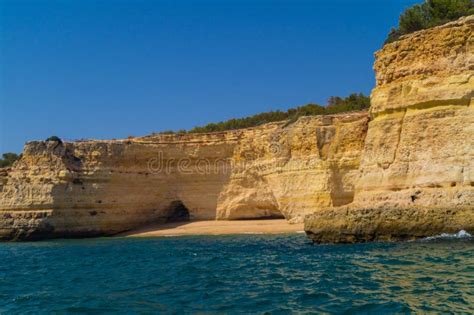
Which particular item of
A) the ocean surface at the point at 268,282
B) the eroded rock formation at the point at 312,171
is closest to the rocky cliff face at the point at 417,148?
the eroded rock formation at the point at 312,171

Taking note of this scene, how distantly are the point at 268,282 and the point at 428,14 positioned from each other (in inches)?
877

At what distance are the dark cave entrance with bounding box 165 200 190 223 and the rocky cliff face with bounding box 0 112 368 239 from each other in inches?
4.2

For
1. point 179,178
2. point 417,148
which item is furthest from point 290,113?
point 417,148

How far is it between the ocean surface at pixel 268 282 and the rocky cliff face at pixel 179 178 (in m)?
11.3

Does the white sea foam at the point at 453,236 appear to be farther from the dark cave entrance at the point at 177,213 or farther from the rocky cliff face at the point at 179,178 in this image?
the dark cave entrance at the point at 177,213

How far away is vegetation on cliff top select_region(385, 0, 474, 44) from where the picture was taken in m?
25.5

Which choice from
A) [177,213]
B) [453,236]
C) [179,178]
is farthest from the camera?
[177,213]

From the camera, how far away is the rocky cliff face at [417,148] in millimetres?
15016

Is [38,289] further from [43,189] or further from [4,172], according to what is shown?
[4,172]

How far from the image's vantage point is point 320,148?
2700 centimetres

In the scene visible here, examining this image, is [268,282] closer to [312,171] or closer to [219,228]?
[312,171]

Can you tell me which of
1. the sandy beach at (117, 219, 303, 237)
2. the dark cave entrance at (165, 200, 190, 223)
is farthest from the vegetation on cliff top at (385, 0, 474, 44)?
the dark cave entrance at (165, 200, 190, 223)

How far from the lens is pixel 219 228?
28859 millimetres

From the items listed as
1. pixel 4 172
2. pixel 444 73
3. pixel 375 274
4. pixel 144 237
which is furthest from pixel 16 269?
pixel 4 172
